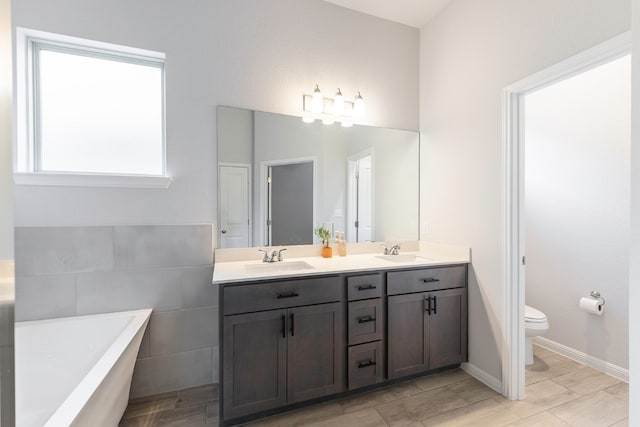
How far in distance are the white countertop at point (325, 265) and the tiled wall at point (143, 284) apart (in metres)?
0.28

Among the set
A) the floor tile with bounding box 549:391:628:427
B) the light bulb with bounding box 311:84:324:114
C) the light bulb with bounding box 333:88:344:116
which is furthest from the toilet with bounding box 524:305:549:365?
the light bulb with bounding box 311:84:324:114

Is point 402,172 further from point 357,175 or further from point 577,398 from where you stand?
point 577,398

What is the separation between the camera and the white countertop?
1.69m

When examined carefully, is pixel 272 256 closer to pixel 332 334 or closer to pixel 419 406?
pixel 332 334

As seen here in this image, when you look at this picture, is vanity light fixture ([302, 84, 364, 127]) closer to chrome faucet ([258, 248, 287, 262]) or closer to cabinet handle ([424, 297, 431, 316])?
chrome faucet ([258, 248, 287, 262])

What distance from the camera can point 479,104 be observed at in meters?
2.13

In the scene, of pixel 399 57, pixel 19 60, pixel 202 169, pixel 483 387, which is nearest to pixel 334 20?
pixel 399 57

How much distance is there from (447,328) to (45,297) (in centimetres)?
269

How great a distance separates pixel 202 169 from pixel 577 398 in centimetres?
298

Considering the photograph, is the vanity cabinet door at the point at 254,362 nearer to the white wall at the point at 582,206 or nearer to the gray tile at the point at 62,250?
the gray tile at the point at 62,250

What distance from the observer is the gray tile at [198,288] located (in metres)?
2.01

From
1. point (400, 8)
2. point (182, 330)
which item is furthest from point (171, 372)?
point (400, 8)

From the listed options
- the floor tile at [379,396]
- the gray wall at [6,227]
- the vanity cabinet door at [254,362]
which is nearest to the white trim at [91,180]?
the vanity cabinet door at [254,362]

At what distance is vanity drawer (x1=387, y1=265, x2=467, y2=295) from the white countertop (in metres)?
0.05
